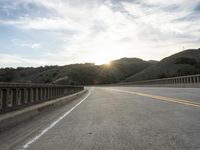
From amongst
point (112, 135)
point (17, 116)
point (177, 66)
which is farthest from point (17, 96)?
point (177, 66)

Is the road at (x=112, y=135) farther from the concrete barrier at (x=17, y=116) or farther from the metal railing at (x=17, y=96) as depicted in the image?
the metal railing at (x=17, y=96)

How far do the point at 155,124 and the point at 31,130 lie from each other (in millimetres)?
3446

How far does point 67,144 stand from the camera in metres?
6.50

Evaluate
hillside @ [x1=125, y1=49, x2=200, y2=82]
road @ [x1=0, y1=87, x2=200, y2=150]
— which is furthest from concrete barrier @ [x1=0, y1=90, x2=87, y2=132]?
hillside @ [x1=125, y1=49, x2=200, y2=82]

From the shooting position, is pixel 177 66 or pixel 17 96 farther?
pixel 177 66

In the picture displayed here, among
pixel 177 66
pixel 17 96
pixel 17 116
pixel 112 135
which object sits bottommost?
pixel 112 135

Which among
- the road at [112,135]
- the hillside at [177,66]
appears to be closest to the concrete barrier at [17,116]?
the road at [112,135]

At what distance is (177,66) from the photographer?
495 feet

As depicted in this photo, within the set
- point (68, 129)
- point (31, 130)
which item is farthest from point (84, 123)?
point (31, 130)

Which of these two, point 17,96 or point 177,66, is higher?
point 177,66

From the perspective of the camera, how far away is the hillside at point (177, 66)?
455 feet

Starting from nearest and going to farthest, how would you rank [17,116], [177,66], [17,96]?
1. [17,116]
2. [17,96]
3. [177,66]

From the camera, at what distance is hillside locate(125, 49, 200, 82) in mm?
138587

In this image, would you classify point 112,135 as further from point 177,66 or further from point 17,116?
point 177,66
